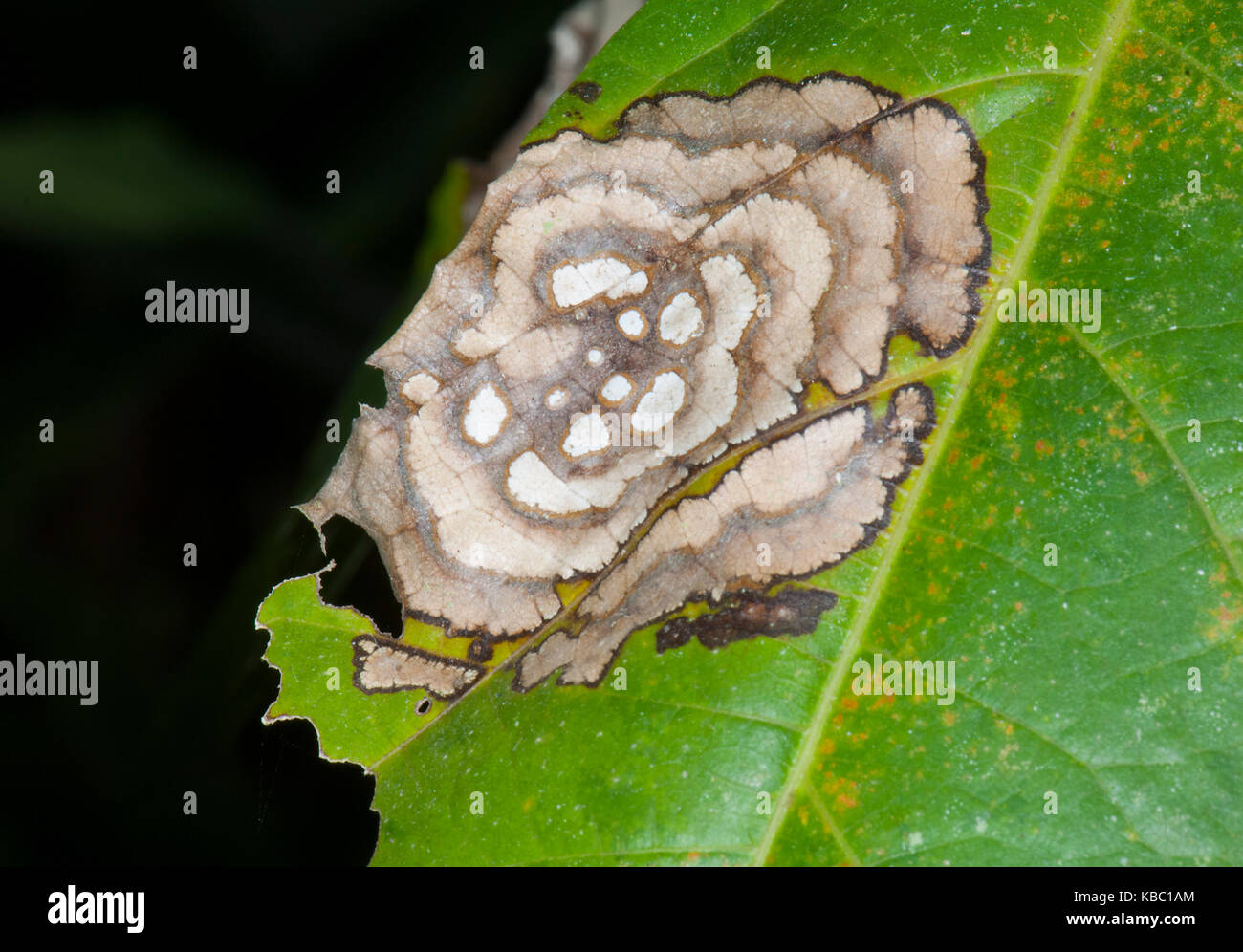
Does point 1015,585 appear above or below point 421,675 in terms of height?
above

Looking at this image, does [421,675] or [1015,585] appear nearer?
[1015,585]

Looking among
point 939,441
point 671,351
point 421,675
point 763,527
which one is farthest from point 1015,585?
point 421,675

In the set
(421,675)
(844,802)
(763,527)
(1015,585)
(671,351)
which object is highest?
(671,351)

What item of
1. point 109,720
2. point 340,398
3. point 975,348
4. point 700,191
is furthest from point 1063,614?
point 109,720

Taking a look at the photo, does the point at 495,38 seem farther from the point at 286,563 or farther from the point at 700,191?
the point at 286,563

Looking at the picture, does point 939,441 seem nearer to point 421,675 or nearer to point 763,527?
point 763,527

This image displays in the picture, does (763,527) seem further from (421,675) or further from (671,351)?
(421,675)

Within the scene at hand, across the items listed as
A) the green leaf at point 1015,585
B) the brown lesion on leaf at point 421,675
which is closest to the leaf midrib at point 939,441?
the green leaf at point 1015,585
